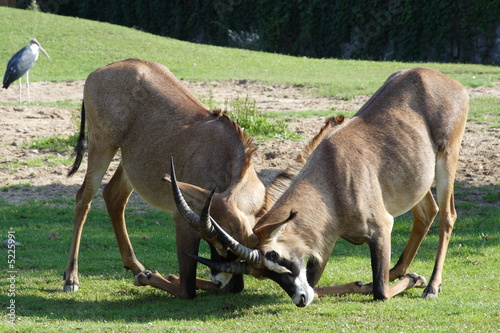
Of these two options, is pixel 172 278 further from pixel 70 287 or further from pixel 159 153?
pixel 159 153

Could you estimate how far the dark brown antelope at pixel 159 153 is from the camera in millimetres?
6246

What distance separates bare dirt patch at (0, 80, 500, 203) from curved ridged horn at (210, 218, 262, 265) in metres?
5.17

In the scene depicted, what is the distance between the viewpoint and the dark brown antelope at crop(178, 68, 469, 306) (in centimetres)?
565

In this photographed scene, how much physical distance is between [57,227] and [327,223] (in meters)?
4.09

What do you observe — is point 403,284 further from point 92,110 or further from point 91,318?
point 92,110

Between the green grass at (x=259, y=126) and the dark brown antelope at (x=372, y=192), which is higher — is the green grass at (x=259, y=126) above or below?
below

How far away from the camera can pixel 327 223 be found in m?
5.99

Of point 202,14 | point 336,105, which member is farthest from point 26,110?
point 202,14

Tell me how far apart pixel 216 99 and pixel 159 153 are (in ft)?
31.0

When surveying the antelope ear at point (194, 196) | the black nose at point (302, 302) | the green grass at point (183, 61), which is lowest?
the green grass at point (183, 61)

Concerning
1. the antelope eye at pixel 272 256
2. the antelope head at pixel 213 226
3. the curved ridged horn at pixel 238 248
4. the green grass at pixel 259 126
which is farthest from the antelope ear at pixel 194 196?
the green grass at pixel 259 126

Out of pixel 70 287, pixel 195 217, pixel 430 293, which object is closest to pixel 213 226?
pixel 195 217

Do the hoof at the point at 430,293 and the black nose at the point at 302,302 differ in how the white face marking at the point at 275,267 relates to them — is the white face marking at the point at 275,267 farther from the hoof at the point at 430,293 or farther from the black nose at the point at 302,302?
the hoof at the point at 430,293

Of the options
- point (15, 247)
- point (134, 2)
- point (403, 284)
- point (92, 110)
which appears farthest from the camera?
point (134, 2)
